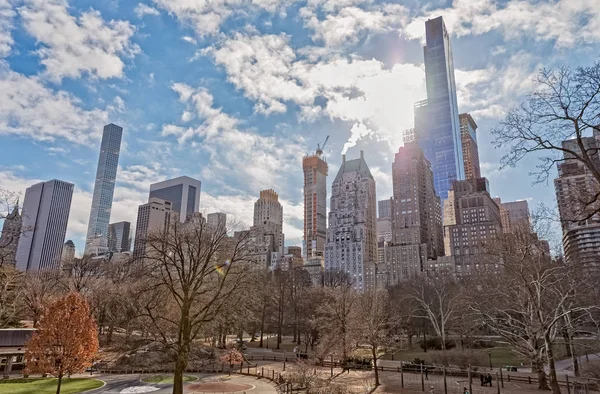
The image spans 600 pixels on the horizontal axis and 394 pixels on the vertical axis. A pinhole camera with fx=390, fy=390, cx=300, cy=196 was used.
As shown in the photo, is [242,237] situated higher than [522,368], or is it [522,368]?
[242,237]

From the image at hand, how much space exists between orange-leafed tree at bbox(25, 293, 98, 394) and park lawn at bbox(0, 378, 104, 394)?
Result: 93.9 inches

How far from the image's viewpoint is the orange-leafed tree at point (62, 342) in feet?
86.3

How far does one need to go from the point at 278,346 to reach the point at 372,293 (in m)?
22.3

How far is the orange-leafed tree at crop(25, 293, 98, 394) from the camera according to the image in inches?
1036

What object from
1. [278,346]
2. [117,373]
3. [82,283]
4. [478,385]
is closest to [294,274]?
[278,346]

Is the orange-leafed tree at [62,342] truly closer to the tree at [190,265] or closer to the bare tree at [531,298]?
the tree at [190,265]

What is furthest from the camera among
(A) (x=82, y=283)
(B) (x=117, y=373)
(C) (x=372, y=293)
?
(A) (x=82, y=283)

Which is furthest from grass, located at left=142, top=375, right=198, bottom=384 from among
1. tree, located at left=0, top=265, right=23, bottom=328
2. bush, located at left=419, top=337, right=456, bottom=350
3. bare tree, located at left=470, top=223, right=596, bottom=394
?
bush, located at left=419, top=337, right=456, bottom=350

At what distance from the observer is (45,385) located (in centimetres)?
3047

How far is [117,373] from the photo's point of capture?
39.9 m

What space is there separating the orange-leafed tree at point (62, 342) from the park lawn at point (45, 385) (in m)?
2.39

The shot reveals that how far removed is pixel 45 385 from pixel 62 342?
284 inches

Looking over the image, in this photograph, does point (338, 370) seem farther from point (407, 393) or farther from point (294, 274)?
point (294, 274)

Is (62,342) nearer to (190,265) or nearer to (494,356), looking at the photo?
(190,265)
